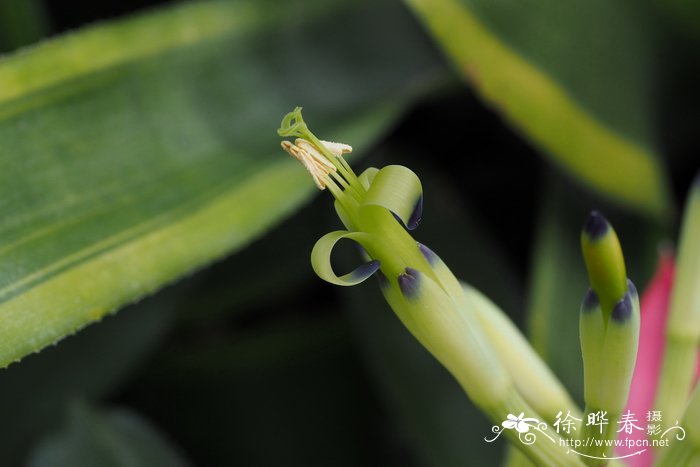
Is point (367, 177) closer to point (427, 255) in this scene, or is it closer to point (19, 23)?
point (427, 255)

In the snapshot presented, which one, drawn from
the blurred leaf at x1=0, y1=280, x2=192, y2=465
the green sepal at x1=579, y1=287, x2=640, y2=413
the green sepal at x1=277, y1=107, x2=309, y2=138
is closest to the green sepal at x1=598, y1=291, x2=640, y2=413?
the green sepal at x1=579, y1=287, x2=640, y2=413

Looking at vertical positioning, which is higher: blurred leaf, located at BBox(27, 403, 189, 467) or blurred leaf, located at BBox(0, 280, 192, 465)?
blurred leaf, located at BBox(0, 280, 192, 465)

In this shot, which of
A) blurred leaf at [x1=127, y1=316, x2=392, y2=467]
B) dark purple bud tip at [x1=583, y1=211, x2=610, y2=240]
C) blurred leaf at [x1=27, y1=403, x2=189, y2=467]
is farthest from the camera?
blurred leaf at [x1=127, y1=316, x2=392, y2=467]

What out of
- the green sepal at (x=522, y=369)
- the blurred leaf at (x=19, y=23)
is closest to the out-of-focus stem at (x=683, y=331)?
the green sepal at (x=522, y=369)

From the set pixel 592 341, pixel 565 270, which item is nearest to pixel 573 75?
pixel 565 270

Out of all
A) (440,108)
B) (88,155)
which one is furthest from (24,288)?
(440,108)

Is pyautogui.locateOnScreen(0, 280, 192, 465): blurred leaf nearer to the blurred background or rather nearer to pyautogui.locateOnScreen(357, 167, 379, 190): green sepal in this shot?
the blurred background

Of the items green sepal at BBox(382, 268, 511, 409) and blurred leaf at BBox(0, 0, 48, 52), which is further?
blurred leaf at BBox(0, 0, 48, 52)

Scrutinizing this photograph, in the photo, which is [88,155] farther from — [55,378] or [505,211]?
[505,211]
